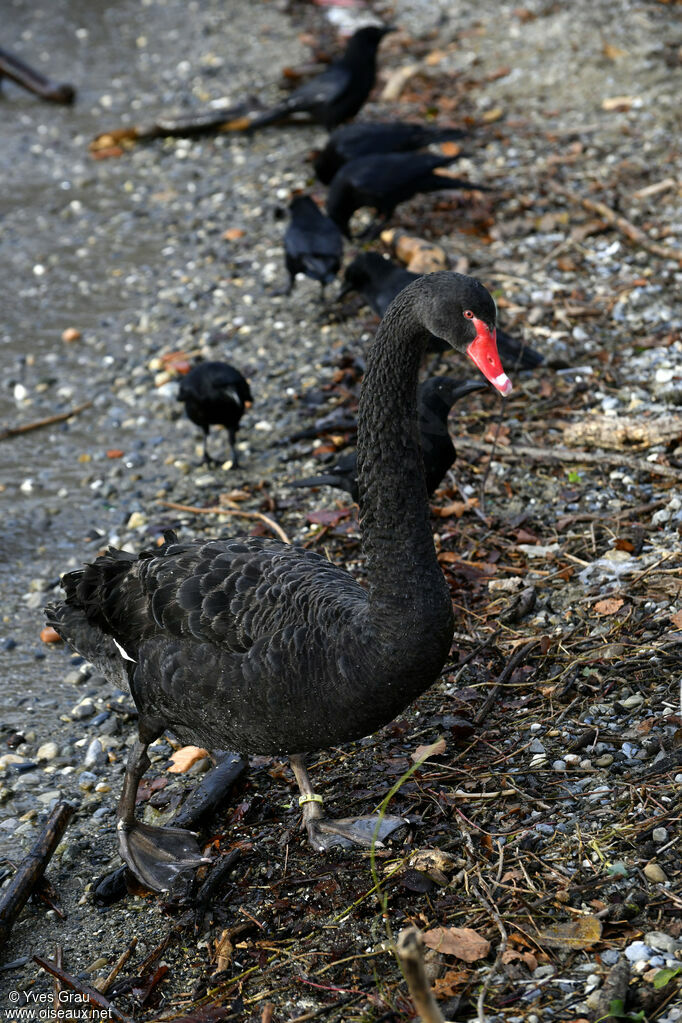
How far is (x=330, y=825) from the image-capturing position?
4.12m

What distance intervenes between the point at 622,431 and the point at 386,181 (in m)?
3.56

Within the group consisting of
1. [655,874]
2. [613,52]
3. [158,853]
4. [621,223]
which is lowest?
[158,853]

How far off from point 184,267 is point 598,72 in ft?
15.6

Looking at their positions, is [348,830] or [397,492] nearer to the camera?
[397,492]

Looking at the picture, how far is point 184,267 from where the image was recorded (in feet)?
31.1

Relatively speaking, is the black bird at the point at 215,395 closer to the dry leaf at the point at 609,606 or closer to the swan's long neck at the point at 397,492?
the dry leaf at the point at 609,606

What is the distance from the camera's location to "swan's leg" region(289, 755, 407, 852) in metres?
4.04

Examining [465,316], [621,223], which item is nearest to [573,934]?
[465,316]

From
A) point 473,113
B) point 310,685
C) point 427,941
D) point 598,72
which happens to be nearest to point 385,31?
point 473,113

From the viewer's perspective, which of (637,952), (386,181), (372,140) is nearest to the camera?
(637,952)

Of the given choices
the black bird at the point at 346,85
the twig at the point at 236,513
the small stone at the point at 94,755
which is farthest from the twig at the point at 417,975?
the black bird at the point at 346,85

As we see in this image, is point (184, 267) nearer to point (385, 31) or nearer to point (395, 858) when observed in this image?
point (385, 31)

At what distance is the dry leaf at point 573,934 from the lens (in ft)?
10.8

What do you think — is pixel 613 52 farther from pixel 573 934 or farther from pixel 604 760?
pixel 573 934
